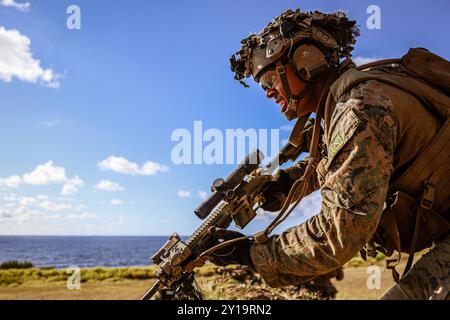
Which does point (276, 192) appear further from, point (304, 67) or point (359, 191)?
point (359, 191)

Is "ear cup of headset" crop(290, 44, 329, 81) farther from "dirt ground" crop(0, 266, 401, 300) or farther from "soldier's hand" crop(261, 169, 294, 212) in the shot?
"dirt ground" crop(0, 266, 401, 300)

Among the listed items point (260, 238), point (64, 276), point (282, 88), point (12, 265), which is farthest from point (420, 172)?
point (12, 265)

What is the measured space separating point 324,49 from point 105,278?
2169 cm

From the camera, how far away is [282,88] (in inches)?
140

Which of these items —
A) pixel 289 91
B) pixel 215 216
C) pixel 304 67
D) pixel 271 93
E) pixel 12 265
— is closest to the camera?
pixel 304 67

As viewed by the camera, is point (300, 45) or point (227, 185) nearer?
point (300, 45)

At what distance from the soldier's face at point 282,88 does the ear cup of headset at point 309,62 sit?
7cm

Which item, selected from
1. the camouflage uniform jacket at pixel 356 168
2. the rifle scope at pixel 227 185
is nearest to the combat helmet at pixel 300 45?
the camouflage uniform jacket at pixel 356 168

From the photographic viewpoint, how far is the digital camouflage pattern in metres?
2.61

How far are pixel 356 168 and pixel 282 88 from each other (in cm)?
124

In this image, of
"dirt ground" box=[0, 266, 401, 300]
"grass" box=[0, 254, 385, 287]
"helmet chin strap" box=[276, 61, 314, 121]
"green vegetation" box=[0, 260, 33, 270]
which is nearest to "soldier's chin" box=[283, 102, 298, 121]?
"helmet chin strap" box=[276, 61, 314, 121]

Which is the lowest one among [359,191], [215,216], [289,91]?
[215,216]

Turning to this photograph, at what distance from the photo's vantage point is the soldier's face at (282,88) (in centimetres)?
352
